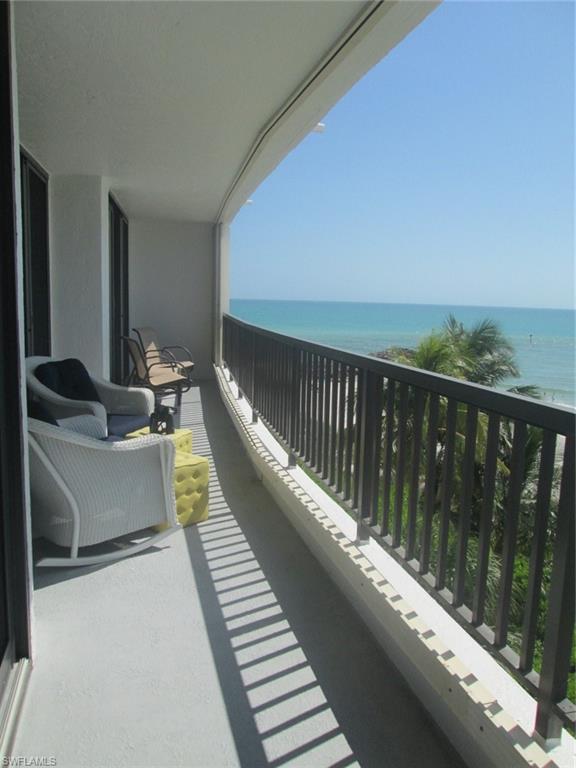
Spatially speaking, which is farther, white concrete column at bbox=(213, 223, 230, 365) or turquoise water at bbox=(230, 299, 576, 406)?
turquoise water at bbox=(230, 299, 576, 406)

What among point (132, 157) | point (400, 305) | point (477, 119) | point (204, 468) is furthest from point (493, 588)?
point (400, 305)

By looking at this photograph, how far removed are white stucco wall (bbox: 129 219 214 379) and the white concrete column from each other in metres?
0.15

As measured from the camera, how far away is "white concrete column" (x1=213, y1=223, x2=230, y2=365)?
766 centimetres

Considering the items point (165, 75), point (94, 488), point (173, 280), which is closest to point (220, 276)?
point (173, 280)

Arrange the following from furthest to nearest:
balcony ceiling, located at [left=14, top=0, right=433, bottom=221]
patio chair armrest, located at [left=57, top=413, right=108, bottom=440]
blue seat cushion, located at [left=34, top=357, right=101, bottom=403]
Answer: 1. blue seat cushion, located at [left=34, top=357, right=101, bottom=403]
2. patio chair armrest, located at [left=57, top=413, right=108, bottom=440]
3. balcony ceiling, located at [left=14, top=0, right=433, bottom=221]

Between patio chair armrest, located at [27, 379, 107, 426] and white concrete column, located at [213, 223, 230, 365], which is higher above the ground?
white concrete column, located at [213, 223, 230, 365]

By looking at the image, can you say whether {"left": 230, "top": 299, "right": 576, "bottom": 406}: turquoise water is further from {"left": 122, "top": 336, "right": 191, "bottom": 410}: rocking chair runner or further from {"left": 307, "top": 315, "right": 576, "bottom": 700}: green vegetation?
{"left": 122, "top": 336, "right": 191, "bottom": 410}: rocking chair runner

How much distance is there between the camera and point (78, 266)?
452cm

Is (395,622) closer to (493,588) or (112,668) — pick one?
(112,668)

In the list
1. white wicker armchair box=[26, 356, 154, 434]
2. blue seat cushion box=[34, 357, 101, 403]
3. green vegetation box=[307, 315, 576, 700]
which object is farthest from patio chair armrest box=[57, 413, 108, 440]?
green vegetation box=[307, 315, 576, 700]

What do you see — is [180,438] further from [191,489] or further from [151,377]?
[151,377]

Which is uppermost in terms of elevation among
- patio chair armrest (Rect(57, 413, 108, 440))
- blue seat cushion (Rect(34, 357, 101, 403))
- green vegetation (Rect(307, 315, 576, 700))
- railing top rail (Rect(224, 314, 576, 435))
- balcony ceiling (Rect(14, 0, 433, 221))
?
balcony ceiling (Rect(14, 0, 433, 221))

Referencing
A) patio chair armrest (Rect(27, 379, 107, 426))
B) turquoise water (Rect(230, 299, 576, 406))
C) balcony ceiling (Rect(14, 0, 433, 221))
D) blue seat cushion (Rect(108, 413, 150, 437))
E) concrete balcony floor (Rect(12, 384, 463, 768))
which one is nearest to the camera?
concrete balcony floor (Rect(12, 384, 463, 768))

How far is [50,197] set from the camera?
4.46 m
